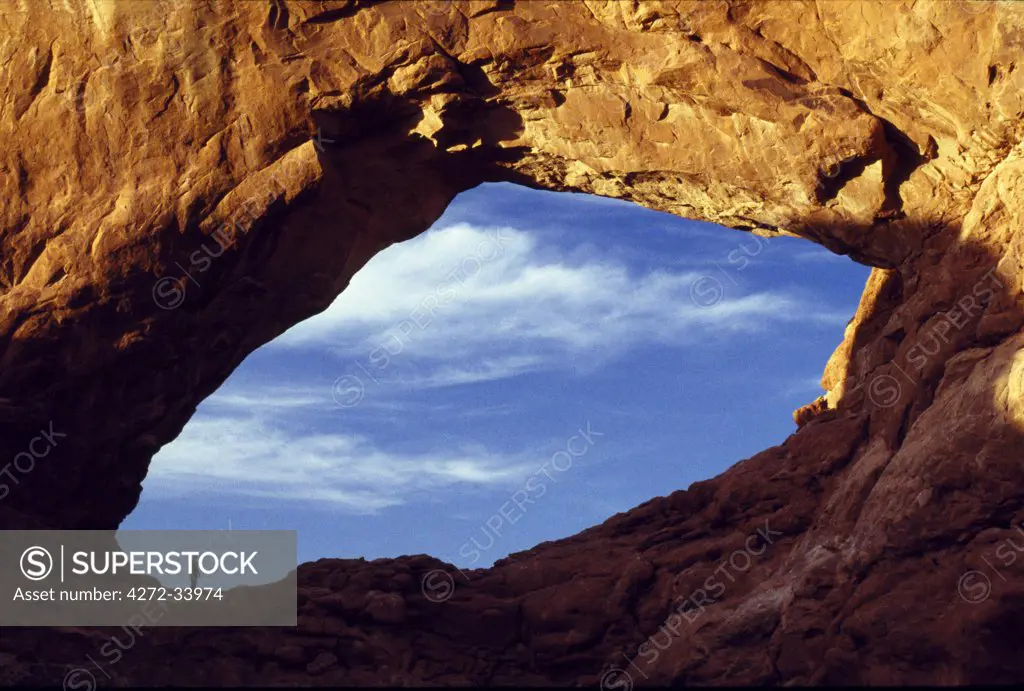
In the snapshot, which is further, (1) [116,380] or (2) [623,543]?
(2) [623,543]

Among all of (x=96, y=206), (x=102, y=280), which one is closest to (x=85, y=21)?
(x=96, y=206)

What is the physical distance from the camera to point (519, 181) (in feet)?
62.6

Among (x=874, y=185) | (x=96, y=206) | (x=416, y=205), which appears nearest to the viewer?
(x=874, y=185)

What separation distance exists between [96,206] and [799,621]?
12425 mm

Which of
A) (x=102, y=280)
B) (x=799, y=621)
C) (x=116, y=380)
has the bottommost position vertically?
(x=799, y=621)

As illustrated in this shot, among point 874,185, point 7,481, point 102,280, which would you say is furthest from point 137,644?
point 874,185

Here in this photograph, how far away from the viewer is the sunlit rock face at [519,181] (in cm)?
1555

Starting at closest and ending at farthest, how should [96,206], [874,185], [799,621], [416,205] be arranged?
[799,621] < [874,185] < [96,206] < [416,205]

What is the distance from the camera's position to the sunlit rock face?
51.0 feet

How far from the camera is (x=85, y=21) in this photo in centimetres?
1775

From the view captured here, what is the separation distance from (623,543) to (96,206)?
418 inches

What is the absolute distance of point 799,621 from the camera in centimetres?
1518

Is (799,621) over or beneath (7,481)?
beneath

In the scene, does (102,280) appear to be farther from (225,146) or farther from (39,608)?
(39,608)
